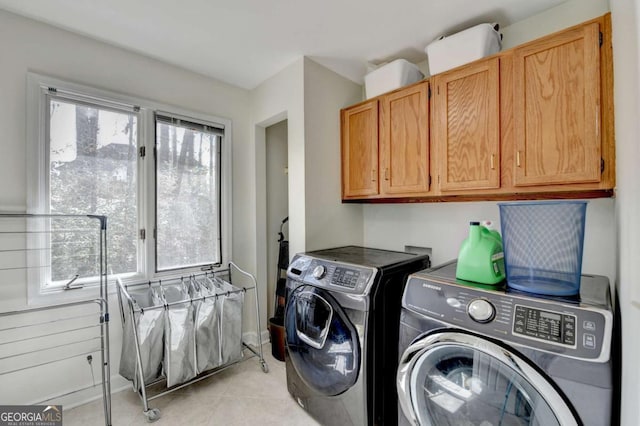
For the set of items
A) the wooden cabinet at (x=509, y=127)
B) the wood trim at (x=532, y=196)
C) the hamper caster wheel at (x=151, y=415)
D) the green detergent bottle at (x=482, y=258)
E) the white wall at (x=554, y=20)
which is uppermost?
the white wall at (x=554, y=20)

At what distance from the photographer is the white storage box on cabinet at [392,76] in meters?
2.01

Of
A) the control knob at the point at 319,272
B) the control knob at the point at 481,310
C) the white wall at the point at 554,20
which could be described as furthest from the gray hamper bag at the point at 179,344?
the white wall at the point at 554,20

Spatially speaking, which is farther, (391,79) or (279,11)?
(391,79)

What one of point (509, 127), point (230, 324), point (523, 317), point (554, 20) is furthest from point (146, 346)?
point (554, 20)

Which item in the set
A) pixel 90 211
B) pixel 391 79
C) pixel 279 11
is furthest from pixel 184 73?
pixel 391 79

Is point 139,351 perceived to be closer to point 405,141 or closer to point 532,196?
point 405,141

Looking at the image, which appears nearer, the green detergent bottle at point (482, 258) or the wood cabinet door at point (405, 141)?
the green detergent bottle at point (482, 258)

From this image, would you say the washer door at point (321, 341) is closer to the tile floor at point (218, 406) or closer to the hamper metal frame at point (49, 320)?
the tile floor at point (218, 406)

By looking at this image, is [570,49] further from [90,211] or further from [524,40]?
[90,211]

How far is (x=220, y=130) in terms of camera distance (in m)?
2.57

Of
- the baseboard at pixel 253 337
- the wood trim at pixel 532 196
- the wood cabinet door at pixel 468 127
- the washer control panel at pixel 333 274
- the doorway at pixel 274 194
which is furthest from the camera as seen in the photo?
the doorway at pixel 274 194

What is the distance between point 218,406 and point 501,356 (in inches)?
69.4

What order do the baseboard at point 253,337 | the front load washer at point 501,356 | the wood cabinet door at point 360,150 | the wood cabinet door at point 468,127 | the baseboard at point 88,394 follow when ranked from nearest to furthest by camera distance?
the front load washer at point 501,356, the wood cabinet door at point 468,127, the baseboard at point 88,394, the wood cabinet door at point 360,150, the baseboard at point 253,337

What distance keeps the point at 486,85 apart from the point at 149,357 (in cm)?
270
